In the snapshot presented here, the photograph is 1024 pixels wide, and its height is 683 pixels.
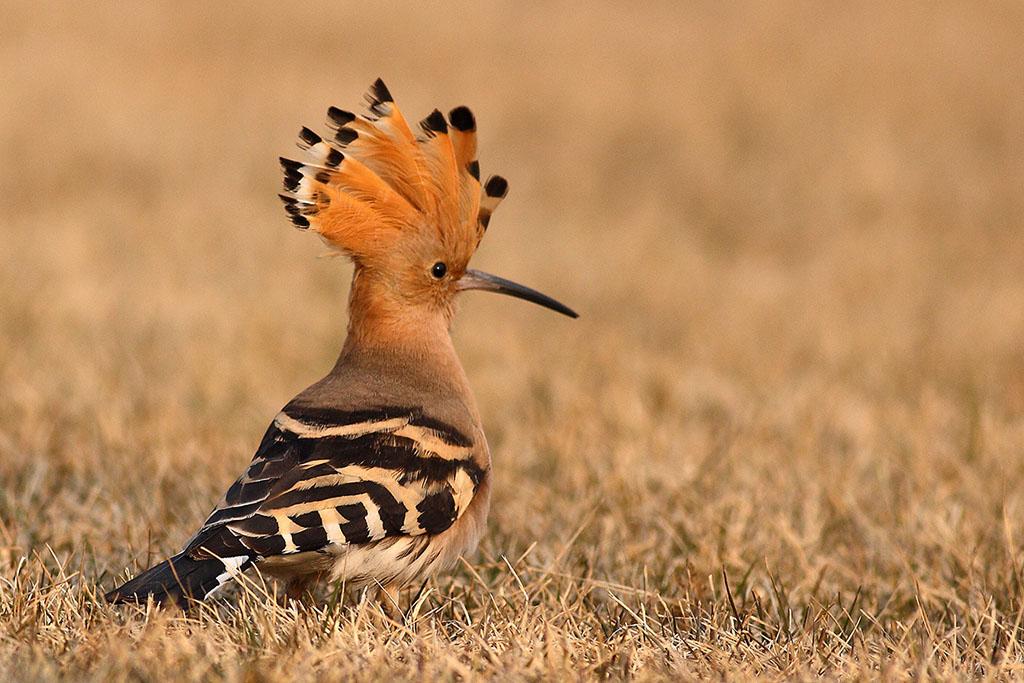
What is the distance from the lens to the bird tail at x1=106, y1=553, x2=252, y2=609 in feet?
8.84

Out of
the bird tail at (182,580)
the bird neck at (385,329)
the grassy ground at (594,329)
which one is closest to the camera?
the bird tail at (182,580)

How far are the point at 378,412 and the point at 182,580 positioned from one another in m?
0.66

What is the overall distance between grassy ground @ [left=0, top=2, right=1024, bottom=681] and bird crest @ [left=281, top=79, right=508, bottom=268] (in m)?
0.87

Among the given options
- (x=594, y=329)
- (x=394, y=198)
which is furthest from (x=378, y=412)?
(x=594, y=329)

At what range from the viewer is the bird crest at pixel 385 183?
3.41m

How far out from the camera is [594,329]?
734 centimetres

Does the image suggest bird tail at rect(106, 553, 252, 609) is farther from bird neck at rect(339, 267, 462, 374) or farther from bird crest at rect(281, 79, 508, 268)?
bird crest at rect(281, 79, 508, 268)

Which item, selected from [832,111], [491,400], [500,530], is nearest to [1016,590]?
[500,530]

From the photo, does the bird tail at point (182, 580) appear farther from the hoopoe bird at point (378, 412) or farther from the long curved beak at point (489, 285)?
the long curved beak at point (489, 285)

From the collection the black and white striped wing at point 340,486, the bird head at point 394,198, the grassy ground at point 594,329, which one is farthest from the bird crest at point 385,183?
the grassy ground at point 594,329

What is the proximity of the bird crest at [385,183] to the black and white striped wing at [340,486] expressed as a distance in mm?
500

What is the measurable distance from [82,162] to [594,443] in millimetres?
6329

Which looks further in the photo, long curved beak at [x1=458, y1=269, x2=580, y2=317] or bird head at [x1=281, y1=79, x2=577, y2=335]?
long curved beak at [x1=458, y1=269, x2=580, y2=317]

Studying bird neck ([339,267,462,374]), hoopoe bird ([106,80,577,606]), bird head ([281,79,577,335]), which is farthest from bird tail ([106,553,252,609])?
bird head ([281,79,577,335])
